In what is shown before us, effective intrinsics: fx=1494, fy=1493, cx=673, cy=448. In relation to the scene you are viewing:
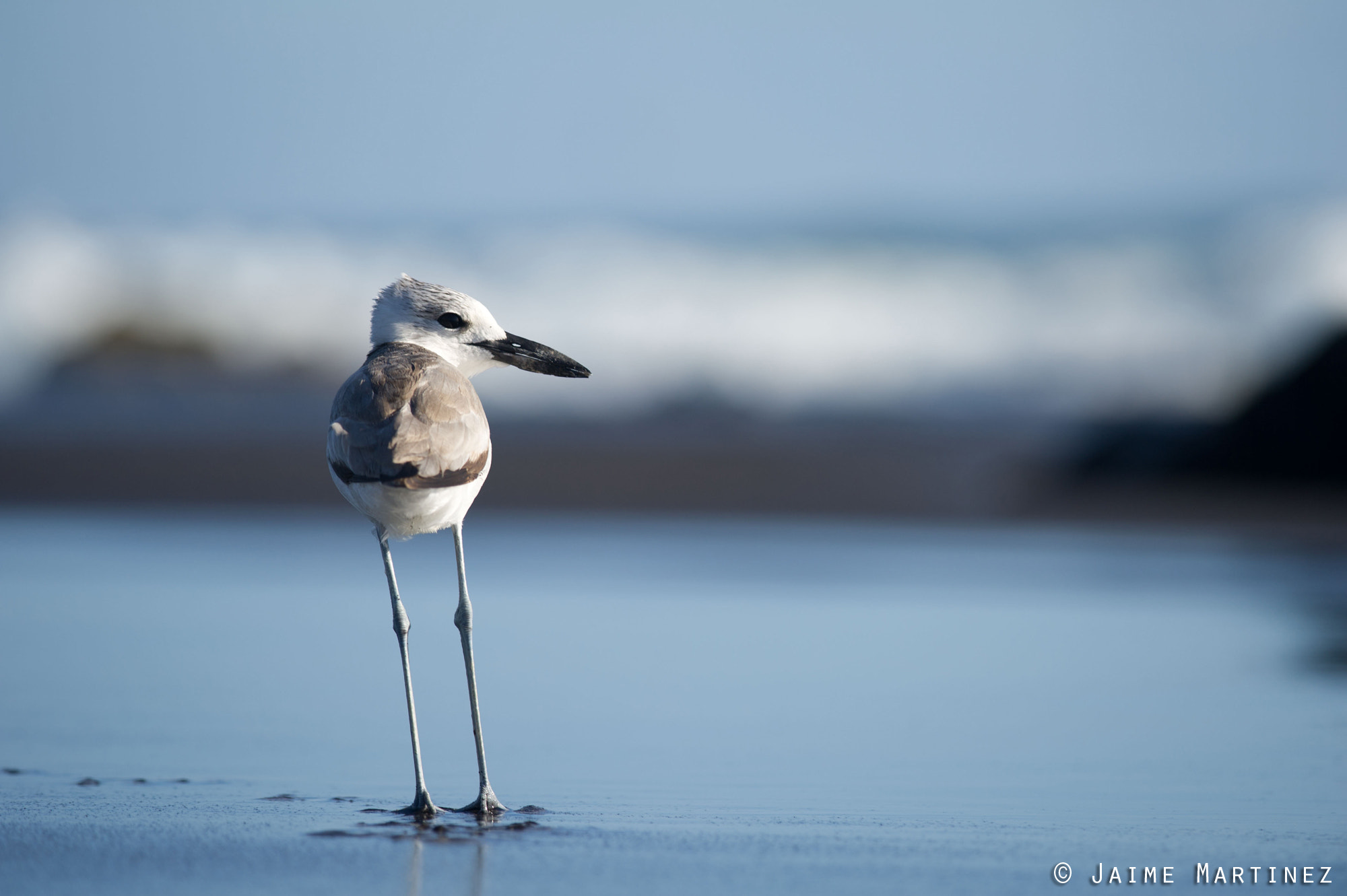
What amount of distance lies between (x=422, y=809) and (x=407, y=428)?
93 centimetres

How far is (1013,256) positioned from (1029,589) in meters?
19.7

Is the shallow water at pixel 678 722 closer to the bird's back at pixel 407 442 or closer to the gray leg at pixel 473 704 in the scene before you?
the gray leg at pixel 473 704

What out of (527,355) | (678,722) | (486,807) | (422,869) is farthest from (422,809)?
(678,722)

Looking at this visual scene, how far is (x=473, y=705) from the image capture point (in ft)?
12.8

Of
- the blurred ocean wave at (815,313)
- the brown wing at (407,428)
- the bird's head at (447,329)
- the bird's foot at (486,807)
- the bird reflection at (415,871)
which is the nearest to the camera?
the bird reflection at (415,871)

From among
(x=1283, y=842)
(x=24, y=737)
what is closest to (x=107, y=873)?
(x=24, y=737)

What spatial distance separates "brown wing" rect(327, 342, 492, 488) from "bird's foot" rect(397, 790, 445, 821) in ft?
2.50

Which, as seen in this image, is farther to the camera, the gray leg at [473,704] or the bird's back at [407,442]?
the gray leg at [473,704]

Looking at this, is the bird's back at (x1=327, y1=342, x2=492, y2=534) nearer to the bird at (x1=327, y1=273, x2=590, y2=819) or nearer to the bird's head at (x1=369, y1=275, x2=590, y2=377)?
the bird at (x1=327, y1=273, x2=590, y2=819)

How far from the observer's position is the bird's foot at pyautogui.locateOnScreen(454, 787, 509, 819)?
12.1 feet

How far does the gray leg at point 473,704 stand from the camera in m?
3.69

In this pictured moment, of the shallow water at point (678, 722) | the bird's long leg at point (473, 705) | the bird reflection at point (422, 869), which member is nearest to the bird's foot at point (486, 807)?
the bird's long leg at point (473, 705)

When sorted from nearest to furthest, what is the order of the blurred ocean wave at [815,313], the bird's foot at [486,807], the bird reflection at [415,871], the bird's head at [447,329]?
the bird reflection at [415,871], the bird's foot at [486,807], the bird's head at [447,329], the blurred ocean wave at [815,313]

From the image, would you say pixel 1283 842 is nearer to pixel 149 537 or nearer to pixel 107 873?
pixel 107 873
